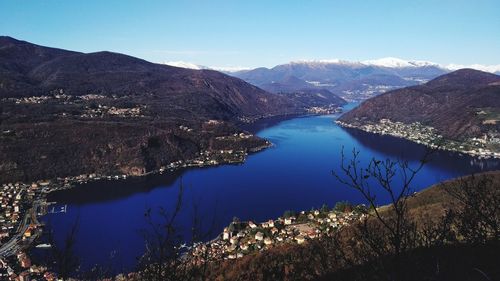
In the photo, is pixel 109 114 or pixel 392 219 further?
pixel 109 114

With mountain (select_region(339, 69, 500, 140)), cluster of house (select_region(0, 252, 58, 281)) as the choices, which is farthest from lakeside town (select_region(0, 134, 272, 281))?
mountain (select_region(339, 69, 500, 140))

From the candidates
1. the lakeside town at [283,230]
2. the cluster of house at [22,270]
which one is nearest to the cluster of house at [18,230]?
the cluster of house at [22,270]

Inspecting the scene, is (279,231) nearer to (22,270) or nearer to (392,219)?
(22,270)

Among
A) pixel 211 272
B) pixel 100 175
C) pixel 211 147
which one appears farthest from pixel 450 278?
pixel 211 147

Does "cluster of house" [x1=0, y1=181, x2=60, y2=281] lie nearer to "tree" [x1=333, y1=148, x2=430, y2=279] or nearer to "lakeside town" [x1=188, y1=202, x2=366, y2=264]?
"lakeside town" [x1=188, y1=202, x2=366, y2=264]

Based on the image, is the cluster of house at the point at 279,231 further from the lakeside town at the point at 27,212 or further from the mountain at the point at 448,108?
the mountain at the point at 448,108

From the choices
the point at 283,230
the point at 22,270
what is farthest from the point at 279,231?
the point at 22,270
